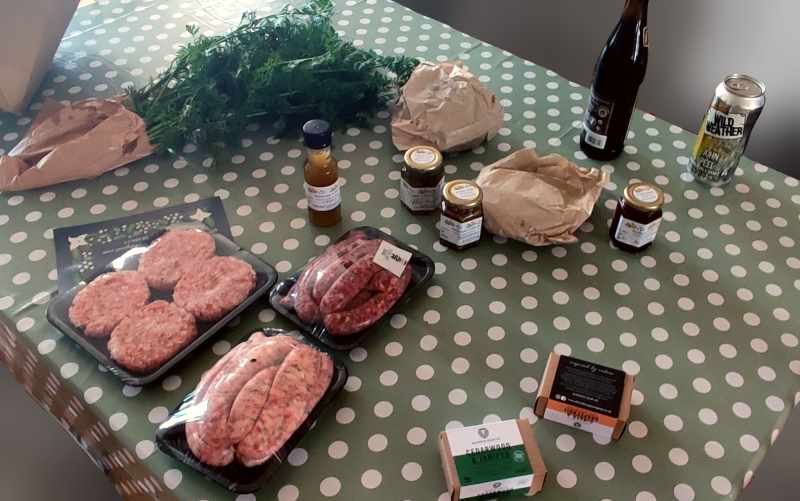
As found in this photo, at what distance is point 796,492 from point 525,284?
74cm

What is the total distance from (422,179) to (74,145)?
61 cm

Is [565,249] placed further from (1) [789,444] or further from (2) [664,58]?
(2) [664,58]

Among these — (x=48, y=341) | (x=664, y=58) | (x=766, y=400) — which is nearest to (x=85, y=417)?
(x=48, y=341)

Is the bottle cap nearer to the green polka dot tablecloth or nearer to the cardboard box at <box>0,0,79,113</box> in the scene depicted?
the green polka dot tablecloth

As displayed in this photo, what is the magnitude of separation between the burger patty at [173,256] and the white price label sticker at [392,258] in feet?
0.85

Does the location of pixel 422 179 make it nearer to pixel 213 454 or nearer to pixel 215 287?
pixel 215 287

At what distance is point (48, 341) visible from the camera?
861 mm

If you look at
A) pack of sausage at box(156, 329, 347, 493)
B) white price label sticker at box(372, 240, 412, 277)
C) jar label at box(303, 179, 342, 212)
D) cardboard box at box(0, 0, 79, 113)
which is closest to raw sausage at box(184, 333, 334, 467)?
pack of sausage at box(156, 329, 347, 493)

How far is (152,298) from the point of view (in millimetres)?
889

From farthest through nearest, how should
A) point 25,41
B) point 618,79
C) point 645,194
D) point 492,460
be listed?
point 25,41
point 618,79
point 645,194
point 492,460

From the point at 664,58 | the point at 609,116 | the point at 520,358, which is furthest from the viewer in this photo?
the point at 664,58

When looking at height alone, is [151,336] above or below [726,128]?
below

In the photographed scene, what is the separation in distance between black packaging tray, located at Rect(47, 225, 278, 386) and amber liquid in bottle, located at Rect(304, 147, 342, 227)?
13 centimetres

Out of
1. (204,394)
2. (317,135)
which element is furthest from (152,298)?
Result: (317,135)
